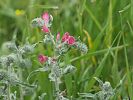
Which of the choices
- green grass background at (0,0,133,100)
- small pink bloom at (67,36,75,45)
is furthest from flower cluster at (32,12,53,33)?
green grass background at (0,0,133,100)

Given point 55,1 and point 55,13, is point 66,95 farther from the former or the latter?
point 55,1

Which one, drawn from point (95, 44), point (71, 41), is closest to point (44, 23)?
point (71, 41)

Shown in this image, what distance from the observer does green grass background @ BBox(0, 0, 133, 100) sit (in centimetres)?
220

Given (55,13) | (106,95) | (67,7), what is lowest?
(106,95)

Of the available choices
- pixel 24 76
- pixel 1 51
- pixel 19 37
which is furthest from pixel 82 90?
pixel 19 37

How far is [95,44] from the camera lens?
246cm

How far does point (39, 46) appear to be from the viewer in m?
2.65

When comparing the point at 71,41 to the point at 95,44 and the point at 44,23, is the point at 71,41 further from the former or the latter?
the point at 95,44

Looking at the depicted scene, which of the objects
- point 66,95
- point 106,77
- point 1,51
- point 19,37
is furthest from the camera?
point 19,37

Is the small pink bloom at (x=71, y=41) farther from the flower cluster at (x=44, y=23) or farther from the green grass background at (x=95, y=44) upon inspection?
the green grass background at (x=95, y=44)

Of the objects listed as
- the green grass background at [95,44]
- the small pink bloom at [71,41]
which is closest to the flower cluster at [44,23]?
the small pink bloom at [71,41]

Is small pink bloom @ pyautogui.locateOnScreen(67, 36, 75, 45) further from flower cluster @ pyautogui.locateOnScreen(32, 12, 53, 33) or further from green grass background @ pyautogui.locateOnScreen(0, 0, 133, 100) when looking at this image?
green grass background @ pyautogui.locateOnScreen(0, 0, 133, 100)

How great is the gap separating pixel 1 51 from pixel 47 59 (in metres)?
1.12

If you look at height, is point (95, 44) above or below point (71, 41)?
above
